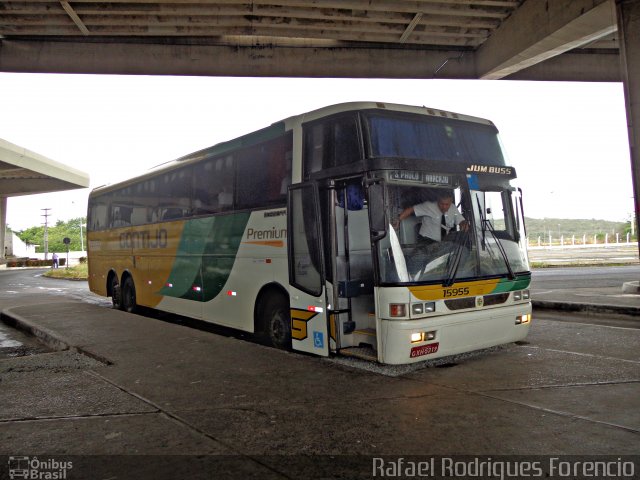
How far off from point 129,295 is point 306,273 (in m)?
8.87

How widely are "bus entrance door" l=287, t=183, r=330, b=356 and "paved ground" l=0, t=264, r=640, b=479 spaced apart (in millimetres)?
343

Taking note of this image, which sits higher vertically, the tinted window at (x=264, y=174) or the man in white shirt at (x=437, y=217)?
the tinted window at (x=264, y=174)

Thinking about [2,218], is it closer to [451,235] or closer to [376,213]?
[376,213]

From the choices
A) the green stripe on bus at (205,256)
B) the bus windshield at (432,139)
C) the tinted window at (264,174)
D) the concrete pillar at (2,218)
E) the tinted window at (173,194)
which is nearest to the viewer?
the bus windshield at (432,139)

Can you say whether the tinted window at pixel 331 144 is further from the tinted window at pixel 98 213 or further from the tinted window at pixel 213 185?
the tinted window at pixel 98 213

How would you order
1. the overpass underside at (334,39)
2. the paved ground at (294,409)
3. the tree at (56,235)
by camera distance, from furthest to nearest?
1. the tree at (56,235)
2. the overpass underside at (334,39)
3. the paved ground at (294,409)

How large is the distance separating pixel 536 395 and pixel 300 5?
1346 centimetres

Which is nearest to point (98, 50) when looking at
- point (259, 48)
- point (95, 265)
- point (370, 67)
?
point (259, 48)

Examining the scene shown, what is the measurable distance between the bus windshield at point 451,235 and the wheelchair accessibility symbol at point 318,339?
1.36 metres

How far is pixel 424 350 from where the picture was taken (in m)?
6.50

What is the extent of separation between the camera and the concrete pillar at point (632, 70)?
13.5m

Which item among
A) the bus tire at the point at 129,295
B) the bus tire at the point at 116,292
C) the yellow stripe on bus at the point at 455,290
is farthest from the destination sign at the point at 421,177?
the bus tire at the point at 116,292

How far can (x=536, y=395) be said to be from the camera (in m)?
5.59

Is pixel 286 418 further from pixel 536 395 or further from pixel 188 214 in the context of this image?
pixel 188 214
